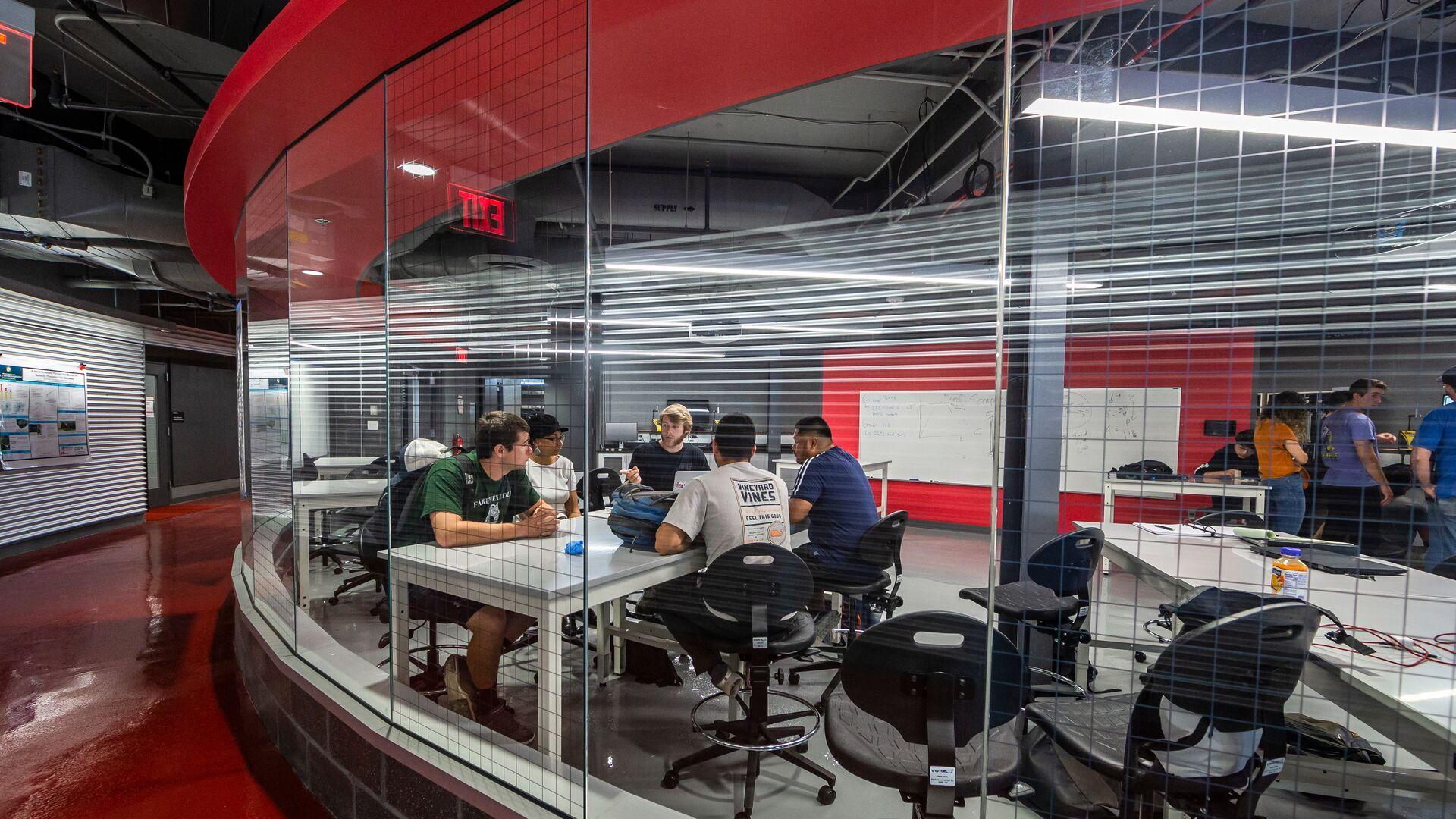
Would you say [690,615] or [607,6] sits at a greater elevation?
[607,6]

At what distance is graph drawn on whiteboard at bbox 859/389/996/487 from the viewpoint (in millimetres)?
1659

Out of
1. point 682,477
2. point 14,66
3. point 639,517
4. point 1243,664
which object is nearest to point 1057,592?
point 1243,664

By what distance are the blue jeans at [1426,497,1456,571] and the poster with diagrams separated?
376 inches

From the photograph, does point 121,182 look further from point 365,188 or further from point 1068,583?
point 1068,583

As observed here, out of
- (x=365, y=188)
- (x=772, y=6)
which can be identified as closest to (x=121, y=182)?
(x=365, y=188)

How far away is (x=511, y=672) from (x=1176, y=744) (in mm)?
2477

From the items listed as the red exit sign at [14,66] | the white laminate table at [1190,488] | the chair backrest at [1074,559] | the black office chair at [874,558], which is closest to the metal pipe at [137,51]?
the red exit sign at [14,66]

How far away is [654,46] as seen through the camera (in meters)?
1.91

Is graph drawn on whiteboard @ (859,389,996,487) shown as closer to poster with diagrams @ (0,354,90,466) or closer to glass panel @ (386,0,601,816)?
glass panel @ (386,0,601,816)

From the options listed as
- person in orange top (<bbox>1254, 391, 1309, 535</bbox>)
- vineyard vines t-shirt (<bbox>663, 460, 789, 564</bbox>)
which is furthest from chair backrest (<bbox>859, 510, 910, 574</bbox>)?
person in orange top (<bbox>1254, 391, 1309, 535</bbox>)

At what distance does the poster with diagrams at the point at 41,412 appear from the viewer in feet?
17.3

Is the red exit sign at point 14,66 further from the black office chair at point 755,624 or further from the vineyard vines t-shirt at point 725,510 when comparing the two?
the black office chair at point 755,624

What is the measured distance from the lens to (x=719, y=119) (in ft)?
13.0

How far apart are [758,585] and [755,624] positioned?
14 cm
